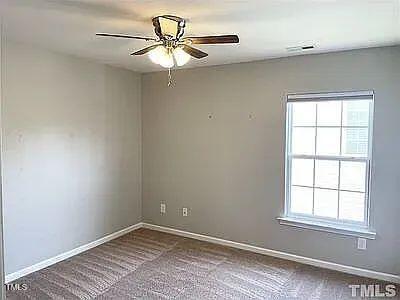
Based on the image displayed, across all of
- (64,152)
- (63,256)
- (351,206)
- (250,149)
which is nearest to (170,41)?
(250,149)

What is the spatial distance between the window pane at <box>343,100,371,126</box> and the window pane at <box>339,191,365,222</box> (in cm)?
77

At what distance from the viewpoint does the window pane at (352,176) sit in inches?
134

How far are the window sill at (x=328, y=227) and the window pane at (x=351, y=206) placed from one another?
0.41 ft

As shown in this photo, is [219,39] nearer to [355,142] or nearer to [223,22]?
[223,22]

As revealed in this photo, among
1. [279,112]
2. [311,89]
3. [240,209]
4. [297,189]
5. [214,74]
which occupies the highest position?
[214,74]

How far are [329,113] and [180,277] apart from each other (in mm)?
2418

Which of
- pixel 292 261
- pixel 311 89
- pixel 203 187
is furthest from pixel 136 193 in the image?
pixel 311 89

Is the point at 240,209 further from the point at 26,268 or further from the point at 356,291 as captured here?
the point at 26,268

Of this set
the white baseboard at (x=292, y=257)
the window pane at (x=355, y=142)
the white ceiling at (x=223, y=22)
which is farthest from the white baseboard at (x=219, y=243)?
the white ceiling at (x=223, y=22)

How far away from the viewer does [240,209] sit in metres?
4.11

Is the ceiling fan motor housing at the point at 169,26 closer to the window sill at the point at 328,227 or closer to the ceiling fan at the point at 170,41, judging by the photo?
the ceiling fan at the point at 170,41

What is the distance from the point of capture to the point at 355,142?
3.43 metres

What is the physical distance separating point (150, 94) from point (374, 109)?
298 centimetres

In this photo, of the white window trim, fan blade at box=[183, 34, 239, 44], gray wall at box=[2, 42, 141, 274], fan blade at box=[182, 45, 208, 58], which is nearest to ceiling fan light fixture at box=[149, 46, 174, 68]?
fan blade at box=[182, 45, 208, 58]
